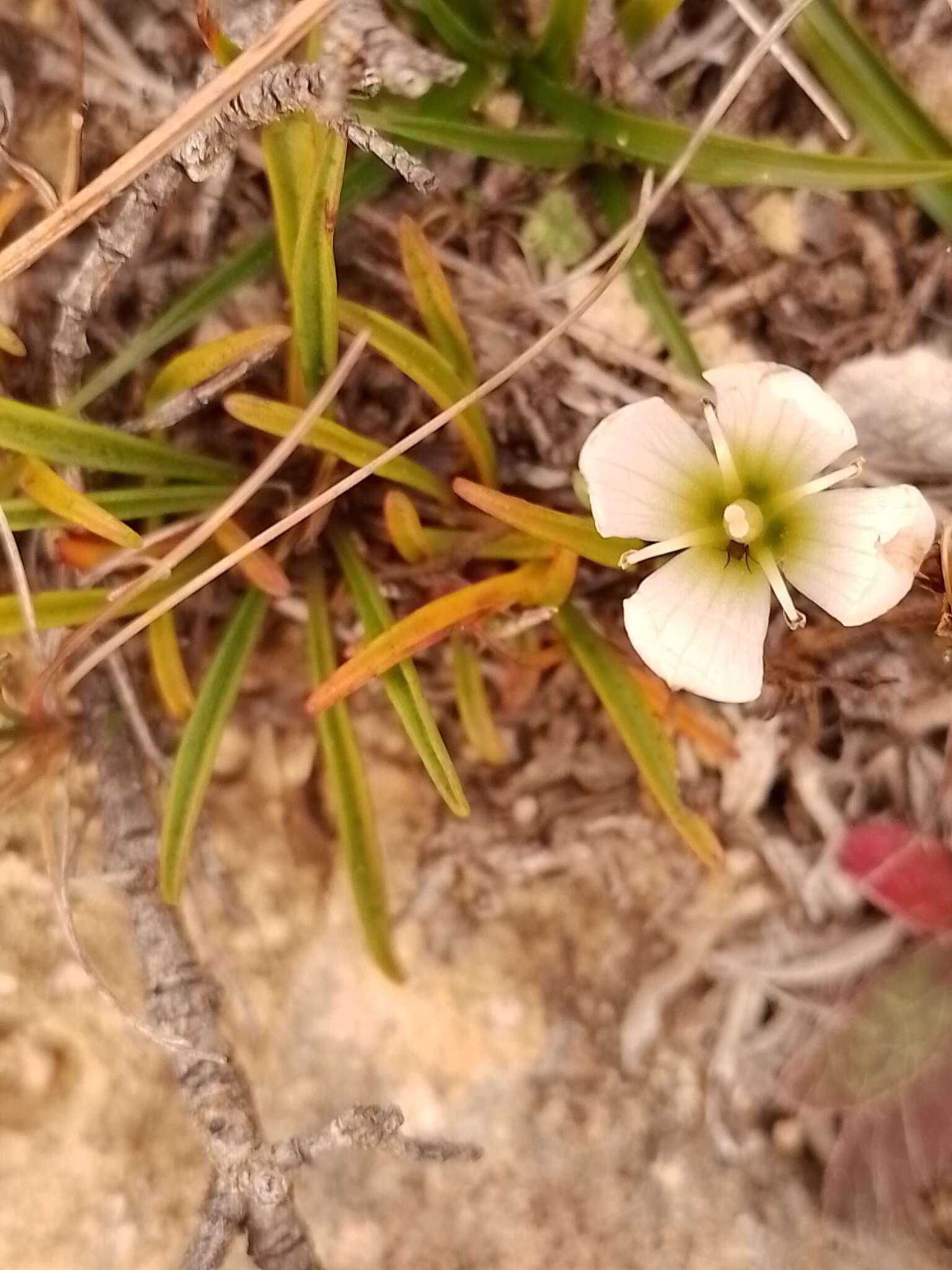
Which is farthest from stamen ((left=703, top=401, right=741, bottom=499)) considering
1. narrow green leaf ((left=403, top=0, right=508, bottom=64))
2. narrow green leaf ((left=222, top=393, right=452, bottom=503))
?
narrow green leaf ((left=403, top=0, right=508, bottom=64))

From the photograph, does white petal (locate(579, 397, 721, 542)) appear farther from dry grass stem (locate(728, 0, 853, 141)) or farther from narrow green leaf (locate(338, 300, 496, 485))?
dry grass stem (locate(728, 0, 853, 141))

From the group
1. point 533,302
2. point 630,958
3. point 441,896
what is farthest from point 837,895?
point 533,302

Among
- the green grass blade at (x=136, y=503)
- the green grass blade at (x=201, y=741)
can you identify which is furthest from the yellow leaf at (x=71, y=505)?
the green grass blade at (x=201, y=741)

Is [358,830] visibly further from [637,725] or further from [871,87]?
[871,87]

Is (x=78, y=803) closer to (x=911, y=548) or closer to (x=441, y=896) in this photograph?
(x=441, y=896)

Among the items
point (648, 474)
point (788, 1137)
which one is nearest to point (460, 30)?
point (648, 474)

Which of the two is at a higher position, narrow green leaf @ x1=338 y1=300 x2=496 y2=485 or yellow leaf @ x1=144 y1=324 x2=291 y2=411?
yellow leaf @ x1=144 y1=324 x2=291 y2=411
